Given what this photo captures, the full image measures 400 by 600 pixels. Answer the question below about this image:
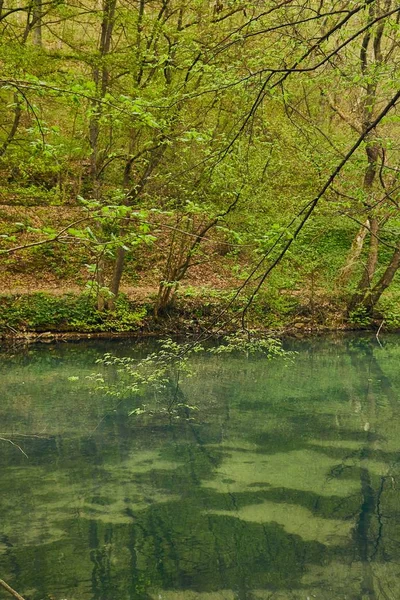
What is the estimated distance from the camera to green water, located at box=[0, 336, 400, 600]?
18.8ft

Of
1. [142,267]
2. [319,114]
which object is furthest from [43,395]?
[319,114]

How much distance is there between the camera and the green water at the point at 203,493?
5.73 meters

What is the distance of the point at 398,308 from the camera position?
61.6 ft

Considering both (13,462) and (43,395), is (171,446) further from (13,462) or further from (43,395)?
(43,395)

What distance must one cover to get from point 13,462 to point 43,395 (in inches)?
131

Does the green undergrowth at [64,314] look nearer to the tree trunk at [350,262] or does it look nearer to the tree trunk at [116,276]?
the tree trunk at [116,276]

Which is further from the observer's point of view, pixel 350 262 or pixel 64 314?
pixel 350 262

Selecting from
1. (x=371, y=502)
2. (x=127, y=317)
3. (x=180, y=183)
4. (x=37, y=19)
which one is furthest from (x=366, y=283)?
(x=371, y=502)

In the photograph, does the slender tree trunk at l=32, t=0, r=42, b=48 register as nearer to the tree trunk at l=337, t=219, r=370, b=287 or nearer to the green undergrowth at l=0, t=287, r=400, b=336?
the green undergrowth at l=0, t=287, r=400, b=336

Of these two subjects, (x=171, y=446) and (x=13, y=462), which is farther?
(x=171, y=446)

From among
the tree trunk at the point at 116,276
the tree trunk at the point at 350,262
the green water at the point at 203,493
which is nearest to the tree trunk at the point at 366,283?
the tree trunk at the point at 350,262

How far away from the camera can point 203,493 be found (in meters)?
7.63

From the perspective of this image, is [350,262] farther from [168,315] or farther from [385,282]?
[168,315]

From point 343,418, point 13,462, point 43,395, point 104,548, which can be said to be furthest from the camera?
point 43,395
